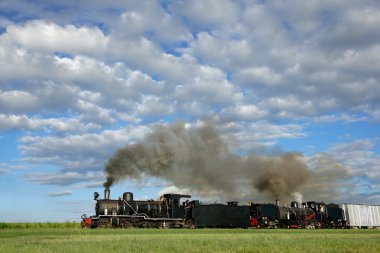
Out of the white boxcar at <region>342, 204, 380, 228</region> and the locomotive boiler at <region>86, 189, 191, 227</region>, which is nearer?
the locomotive boiler at <region>86, 189, 191, 227</region>

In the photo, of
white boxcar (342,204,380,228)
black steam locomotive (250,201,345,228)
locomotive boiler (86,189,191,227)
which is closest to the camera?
locomotive boiler (86,189,191,227)

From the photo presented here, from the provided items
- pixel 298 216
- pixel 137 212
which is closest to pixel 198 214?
pixel 137 212

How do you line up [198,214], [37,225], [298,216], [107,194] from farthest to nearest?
1. [298,216]
2. [37,225]
3. [198,214]
4. [107,194]

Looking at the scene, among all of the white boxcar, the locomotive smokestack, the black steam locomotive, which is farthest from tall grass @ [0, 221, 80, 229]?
the white boxcar

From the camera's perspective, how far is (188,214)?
167 ft

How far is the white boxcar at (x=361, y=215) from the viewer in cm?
7056

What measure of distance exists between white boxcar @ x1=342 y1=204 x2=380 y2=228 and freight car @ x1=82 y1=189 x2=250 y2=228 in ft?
83.1

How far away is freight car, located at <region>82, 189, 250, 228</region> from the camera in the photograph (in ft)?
148

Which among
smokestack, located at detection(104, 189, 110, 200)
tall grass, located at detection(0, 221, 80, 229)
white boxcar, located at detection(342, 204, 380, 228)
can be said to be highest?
smokestack, located at detection(104, 189, 110, 200)

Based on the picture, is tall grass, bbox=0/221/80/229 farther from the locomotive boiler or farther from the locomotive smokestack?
the locomotive boiler

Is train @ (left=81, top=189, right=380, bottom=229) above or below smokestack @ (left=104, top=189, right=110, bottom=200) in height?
below

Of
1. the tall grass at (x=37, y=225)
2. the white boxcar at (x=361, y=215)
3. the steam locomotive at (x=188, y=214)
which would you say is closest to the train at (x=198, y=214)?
the steam locomotive at (x=188, y=214)

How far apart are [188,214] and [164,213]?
3902 mm

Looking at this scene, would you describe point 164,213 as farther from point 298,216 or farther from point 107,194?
point 298,216
